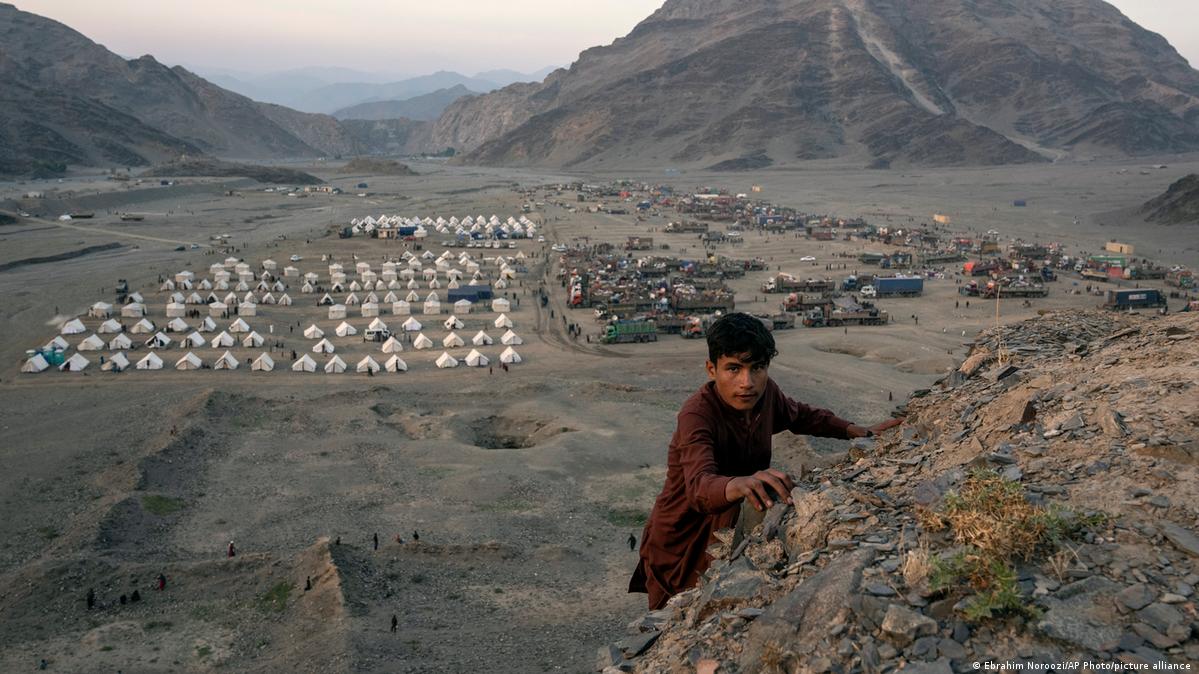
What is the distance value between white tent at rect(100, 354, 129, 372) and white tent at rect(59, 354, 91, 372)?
25.4 inches

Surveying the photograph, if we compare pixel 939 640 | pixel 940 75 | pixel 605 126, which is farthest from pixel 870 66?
pixel 939 640

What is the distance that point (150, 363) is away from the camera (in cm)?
3438

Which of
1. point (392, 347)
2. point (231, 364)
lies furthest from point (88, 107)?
point (392, 347)

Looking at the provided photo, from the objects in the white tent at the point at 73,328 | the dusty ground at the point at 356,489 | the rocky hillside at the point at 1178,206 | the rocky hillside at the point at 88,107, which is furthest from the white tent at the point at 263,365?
the rocky hillside at the point at 88,107

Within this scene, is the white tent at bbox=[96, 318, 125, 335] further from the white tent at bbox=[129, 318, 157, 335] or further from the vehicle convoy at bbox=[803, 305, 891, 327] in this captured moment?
the vehicle convoy at bbox=[803, 305, 891, 327]

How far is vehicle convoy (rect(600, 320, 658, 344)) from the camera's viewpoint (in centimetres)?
3959

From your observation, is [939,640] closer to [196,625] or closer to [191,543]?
[196,625]

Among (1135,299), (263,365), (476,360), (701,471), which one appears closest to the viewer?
(701,471)

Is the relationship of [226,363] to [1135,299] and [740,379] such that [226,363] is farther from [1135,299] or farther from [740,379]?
[1135,299]

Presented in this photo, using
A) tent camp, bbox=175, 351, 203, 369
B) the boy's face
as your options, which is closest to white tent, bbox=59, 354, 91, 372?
tent camp, bbox=175, 351, 203, 369

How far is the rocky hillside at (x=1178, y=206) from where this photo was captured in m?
75.1

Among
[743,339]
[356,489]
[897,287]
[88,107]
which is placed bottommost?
[356,489]

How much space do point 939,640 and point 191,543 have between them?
18.9 meters

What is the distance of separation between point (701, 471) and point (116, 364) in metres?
35.4
